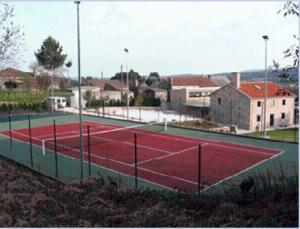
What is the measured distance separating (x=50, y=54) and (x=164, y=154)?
39.7 metres

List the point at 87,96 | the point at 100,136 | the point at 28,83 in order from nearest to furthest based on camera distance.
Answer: the point at 100,136, the point at 87,96, the point at 28,83

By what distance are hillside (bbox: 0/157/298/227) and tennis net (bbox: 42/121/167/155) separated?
9825 mm

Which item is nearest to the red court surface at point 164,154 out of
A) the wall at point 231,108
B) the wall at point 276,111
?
the wall at point 231,108

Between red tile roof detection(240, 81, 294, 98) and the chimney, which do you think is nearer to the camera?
red tile roof detection(240, 81, 294, 98)

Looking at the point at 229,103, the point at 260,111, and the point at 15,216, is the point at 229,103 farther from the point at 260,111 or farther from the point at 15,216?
the point at 15,216

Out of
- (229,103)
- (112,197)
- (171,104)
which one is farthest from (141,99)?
(112,197)

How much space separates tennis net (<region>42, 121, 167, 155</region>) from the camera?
20.7 m

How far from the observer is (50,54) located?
54188mm

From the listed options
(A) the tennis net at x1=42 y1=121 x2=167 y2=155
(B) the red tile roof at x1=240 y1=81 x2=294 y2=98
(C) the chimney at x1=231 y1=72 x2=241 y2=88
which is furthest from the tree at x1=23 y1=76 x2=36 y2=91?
(B) the red tile roof at x1=240 y1=81 x2=294 y2=98

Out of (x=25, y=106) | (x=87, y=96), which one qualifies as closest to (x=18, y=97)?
(x=25, y=106)

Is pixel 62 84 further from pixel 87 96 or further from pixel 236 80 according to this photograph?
pixel 236 80

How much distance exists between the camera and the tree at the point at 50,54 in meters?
54.1

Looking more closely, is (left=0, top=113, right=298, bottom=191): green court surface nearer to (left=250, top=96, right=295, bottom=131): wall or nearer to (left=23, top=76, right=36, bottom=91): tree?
(left=250, top=96, right=295, bottom=131): wall

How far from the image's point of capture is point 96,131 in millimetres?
26484
